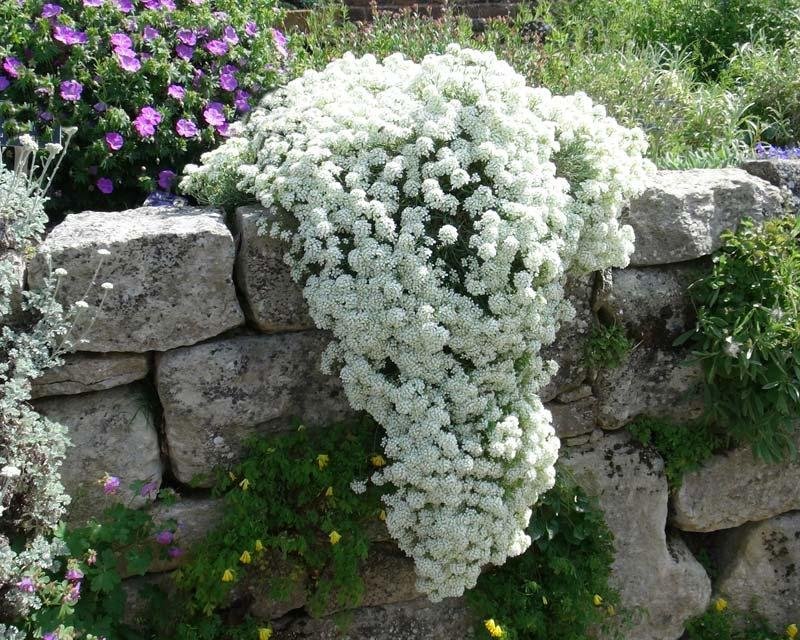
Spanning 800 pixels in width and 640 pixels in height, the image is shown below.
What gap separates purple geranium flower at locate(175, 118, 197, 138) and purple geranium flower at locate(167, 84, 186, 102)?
0.08 m

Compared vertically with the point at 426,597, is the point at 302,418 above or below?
above

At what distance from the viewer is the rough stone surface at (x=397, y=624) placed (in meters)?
2.93

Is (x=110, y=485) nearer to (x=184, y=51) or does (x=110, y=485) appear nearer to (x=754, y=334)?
(x=184, y=51)

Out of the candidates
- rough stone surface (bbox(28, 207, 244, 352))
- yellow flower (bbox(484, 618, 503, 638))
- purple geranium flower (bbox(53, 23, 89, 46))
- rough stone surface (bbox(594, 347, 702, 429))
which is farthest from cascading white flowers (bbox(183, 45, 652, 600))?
purple geranium flower (bbox(53, 23, 89, 46))

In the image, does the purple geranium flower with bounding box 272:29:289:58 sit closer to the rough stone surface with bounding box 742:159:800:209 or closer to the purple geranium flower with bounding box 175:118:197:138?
the purple geranium flower with bounding box 175:118:197:138

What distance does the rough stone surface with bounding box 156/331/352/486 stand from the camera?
268cm

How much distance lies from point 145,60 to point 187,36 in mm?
221

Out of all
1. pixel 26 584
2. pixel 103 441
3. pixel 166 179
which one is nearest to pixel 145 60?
pixel 166 179

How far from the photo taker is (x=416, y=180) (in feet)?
8.40

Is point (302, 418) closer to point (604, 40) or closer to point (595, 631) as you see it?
point (595, 631)

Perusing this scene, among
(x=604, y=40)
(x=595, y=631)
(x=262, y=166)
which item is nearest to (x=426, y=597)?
(x=595, y=631)

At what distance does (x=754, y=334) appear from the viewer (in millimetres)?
2957

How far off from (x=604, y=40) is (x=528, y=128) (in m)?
2.58

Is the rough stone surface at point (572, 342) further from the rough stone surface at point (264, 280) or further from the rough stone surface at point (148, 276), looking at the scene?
the rough stone surface at point (148, 276)
